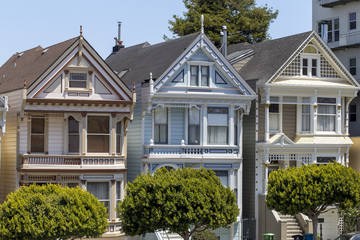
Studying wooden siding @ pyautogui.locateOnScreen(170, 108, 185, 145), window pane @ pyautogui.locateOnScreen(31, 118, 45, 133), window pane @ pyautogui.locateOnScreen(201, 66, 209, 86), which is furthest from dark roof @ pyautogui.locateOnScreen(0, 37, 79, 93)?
window pane @ pyautogui.locateOnScreen(201, 66, 209, 86)

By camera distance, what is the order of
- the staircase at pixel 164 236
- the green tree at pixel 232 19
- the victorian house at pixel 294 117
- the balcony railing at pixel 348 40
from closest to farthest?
1. the staircase at pixel 164 236
2. the victorian house at pixel 294 117
3. the balcony railing at pixel 348 40
4. the green tree at pixel 232 19

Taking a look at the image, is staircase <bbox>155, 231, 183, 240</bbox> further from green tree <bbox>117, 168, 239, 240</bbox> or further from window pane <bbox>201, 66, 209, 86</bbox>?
window pane <bbox>201, 66, 209, 86</bbox>

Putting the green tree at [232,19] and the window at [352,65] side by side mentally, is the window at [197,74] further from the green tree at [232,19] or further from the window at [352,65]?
the green tree at [232,19]

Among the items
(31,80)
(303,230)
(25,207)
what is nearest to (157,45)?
(31,80)

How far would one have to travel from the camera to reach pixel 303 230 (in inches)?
2106

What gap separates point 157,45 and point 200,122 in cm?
790

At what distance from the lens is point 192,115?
169ft

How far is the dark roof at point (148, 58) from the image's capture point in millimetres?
51719

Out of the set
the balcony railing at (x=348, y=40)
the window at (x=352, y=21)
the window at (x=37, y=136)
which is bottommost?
the window at (x=37, y=136)

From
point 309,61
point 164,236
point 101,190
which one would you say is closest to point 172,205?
point 101,190

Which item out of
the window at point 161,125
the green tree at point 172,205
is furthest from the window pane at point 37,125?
the green tree at point 172,205

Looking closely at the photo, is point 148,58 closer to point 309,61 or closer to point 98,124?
point 98,124

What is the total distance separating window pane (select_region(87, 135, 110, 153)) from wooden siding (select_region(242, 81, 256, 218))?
31.3 ft

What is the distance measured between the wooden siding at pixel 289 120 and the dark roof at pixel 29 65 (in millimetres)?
→ 14209
